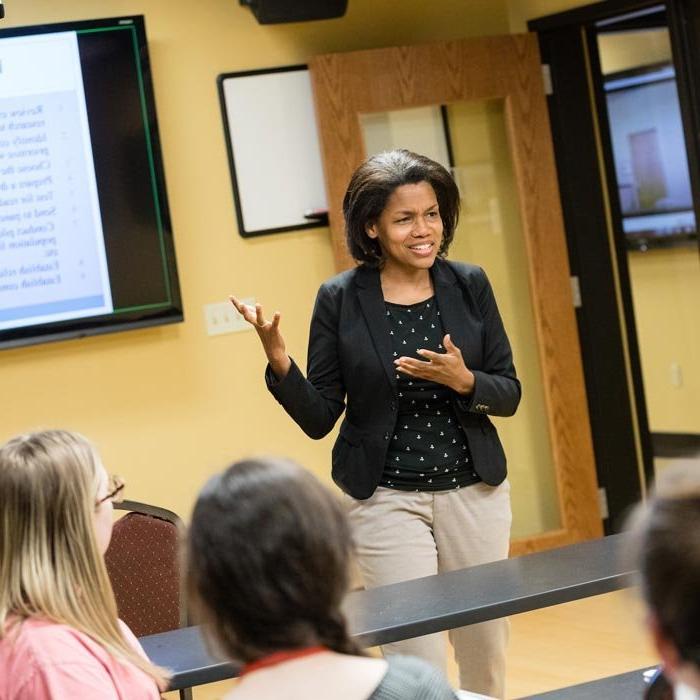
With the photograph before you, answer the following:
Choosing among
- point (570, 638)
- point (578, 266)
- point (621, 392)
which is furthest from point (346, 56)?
point (570, 638)

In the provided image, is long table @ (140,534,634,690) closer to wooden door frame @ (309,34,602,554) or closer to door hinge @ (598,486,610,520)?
wooden door frame @ (309,34,602,554)

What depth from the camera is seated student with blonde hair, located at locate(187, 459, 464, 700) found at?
3.66ft

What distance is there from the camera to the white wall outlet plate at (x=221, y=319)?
4.33 metres

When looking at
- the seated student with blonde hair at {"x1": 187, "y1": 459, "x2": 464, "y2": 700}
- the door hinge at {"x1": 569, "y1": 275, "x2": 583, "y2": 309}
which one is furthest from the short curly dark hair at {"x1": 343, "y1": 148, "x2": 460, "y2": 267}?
the door hinge at {"x1": 569, "y1": 275, "x2": 583, "y2": 309}

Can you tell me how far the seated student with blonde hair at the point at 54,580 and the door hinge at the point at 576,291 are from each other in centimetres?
343

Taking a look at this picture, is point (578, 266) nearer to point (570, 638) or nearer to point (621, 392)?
point (621, 392)

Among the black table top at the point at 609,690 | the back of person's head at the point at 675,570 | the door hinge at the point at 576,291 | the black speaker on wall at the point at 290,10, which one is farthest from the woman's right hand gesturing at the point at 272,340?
the door hinge at the point at 576,291

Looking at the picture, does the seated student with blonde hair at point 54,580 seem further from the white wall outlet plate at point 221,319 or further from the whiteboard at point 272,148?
the whiteboard at point 272,148

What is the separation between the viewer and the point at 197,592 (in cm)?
115

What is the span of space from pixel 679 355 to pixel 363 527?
12.2 ft

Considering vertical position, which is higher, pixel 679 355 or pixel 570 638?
pixel 679 355

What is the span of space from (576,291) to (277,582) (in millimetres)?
3806

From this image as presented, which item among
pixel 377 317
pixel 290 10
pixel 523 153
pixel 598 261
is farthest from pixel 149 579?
pixel 598 261

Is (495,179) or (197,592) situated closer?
(197,592)
